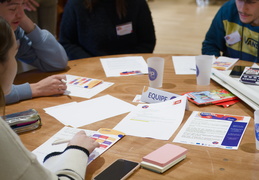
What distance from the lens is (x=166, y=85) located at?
168 centimetres

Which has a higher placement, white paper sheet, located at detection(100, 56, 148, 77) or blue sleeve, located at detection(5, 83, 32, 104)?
blue sleeve, located at detection(5, 83, 32, 104)

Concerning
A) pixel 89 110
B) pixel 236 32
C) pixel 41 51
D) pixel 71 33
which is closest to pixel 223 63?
pixel 236 32

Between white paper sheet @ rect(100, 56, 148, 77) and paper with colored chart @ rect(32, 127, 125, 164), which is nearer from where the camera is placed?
paper with colored chart @ rect(32, 127, 125, 164)

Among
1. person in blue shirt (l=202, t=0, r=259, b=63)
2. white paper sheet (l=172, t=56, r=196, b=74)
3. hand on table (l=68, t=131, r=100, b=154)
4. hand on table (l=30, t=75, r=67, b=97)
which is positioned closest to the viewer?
hand on table (l=68, t=131, r=100, b=154)

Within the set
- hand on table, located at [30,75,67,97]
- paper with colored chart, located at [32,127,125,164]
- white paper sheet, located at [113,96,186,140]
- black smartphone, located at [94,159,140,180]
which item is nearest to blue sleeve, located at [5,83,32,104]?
hand on table, located at [30,75,67,97]

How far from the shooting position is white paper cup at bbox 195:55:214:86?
5.42 feet

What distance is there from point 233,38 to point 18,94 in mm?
1437

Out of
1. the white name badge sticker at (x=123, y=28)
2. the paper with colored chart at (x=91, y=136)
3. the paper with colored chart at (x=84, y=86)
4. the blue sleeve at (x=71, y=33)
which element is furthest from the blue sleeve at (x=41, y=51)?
the paper with colored chart at (x=91, y=136)

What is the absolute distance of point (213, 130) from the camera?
1.22 metres

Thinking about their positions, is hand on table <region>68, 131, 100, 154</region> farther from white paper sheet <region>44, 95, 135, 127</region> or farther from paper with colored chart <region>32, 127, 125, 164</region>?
white paper sheet <region>44, 95, 135, 127</region>

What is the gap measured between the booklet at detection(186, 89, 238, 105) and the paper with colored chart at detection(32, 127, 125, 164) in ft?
1.32

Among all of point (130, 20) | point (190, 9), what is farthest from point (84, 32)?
point (190, 9)

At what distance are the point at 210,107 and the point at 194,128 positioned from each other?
0.70 feet

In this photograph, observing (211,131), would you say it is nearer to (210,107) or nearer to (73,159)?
(210,107)
